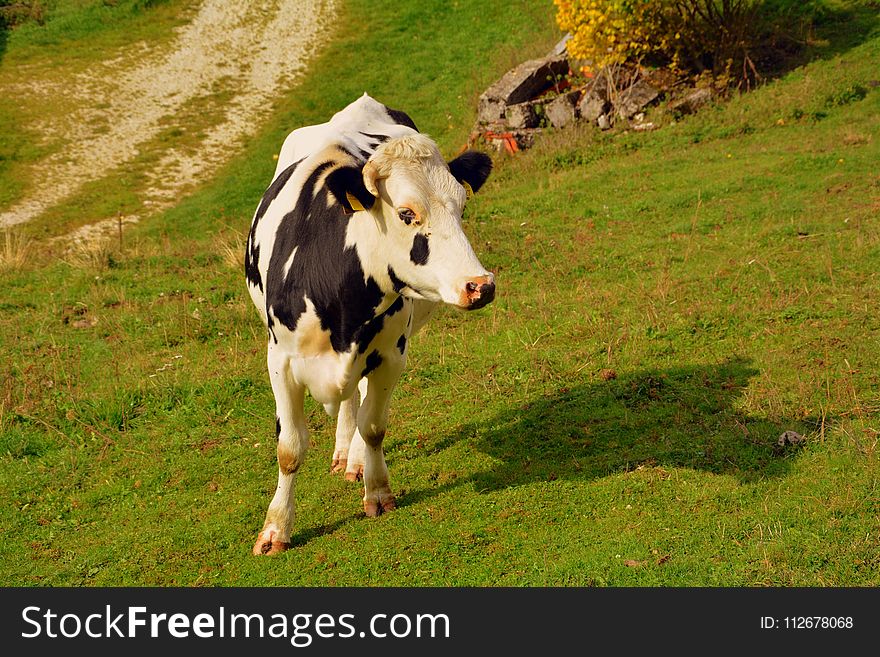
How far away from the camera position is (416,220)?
572 cm

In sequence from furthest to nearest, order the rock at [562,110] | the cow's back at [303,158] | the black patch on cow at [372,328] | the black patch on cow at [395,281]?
the rock at [562,110] → the cow's back at [303,158] → the black patch on cow at [372,328] → the black patch on cow at [395,281]

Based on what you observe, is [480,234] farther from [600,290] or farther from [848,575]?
[848,575]

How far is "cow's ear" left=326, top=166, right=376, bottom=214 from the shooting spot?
5805 mm

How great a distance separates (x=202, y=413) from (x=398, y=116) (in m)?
3.47

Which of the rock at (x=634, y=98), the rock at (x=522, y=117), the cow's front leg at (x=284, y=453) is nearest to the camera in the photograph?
the cow's front leg at (x=284, y=453)

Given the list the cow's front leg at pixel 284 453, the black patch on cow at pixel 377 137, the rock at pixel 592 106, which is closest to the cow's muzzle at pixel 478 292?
the cow's front leg at pixel 284 453

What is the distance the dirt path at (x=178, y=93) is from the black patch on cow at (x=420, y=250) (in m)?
15.5

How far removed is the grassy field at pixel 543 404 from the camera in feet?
21.6

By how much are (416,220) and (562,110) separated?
14.9 m

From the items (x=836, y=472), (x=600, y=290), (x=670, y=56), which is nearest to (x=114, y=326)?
(x=600, y=290)

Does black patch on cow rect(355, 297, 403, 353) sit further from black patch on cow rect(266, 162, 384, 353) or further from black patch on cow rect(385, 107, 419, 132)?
black patch on cow rect(385, 107, 419, 132)

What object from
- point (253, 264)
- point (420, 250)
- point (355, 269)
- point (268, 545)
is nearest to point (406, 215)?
point (420, 250)

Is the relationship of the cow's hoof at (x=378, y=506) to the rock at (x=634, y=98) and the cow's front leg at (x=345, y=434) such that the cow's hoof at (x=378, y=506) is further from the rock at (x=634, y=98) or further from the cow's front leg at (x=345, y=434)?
the rock at (x=634, y=98)

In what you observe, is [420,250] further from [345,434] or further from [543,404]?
[543,404]
